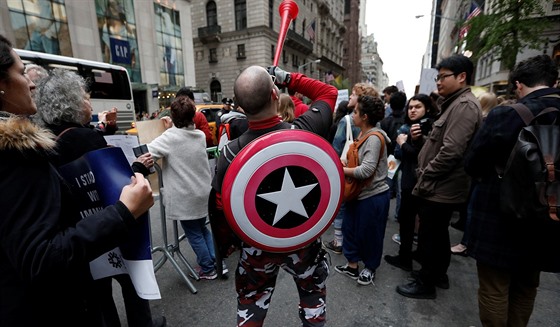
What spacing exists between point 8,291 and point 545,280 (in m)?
4.32

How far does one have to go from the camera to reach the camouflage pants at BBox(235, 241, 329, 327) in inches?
62.8

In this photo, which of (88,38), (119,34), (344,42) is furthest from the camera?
(344,42)

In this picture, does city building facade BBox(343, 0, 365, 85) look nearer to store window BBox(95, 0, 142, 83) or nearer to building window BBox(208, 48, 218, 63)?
building window BBox(208, 48, 218, 63)

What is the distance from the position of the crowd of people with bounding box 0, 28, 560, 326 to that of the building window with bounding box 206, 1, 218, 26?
110 ft

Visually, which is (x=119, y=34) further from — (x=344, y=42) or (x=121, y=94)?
(x=344, y=42)

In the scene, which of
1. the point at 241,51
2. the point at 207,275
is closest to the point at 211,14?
the point at 241,51

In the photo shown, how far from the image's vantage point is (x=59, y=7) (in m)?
17.8

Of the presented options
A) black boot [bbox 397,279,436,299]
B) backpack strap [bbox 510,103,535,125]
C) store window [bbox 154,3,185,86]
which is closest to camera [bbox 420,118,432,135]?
backpack strap [bbox 510,103,535,125]

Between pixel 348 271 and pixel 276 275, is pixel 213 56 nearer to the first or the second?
pixel 348 271

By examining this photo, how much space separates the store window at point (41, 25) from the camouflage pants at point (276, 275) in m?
21.1

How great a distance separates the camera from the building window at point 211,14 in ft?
106

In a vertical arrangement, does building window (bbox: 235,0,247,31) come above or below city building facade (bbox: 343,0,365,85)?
below

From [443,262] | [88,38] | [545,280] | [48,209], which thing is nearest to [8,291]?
[48,209]

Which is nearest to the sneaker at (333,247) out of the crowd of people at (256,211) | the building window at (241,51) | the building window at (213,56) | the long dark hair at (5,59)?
the crowd of people at (256,211)
